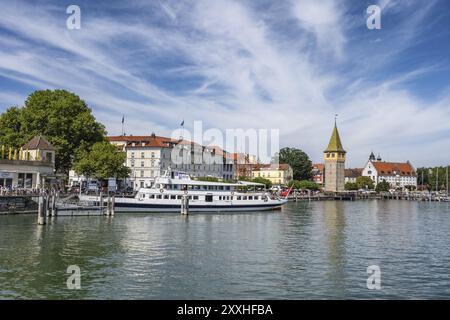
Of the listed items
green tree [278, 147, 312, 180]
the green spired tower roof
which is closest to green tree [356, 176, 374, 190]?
the green spired tower roof

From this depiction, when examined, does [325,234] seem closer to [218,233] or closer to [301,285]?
[218,233]

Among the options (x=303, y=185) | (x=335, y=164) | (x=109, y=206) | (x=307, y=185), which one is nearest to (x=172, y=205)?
(x=109, y=206)

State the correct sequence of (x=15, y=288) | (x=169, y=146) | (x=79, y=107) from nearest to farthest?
(x=15, y=288) → (x=79, y=107) → (x=169, y=146)

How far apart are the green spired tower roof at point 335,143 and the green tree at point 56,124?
120m

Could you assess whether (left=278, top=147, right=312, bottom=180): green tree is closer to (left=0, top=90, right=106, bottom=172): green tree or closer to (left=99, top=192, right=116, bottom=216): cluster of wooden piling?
(left=0, top=90, right=106, bottom=172): green tree

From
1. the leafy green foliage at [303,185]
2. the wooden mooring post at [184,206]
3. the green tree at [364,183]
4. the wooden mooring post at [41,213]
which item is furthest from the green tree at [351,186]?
the wooden mooring post at [41,213]

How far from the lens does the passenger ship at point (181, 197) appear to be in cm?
6231

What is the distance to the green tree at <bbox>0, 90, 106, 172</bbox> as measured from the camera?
231ft

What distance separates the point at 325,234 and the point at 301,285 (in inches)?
833

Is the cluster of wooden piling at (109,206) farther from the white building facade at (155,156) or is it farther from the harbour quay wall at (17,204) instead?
the white building facade at (155,156)
